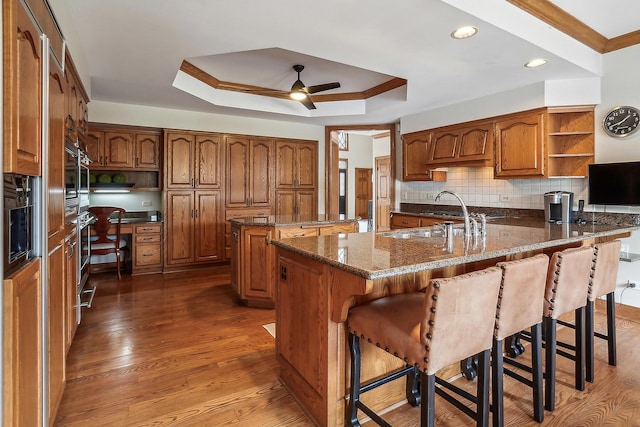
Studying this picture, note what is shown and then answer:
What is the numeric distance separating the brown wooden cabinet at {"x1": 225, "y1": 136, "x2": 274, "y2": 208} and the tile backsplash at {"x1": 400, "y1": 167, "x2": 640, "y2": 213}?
7.63 ft

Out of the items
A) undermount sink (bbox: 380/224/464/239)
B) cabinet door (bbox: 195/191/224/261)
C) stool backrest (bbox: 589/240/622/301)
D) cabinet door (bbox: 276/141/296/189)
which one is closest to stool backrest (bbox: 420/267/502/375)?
undermount sink (bbox: 380/224/464/239)

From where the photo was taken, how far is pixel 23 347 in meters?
1.23

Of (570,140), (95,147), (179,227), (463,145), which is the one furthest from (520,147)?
(95,147)

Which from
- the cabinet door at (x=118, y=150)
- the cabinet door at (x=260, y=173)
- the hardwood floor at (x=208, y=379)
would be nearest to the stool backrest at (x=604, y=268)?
the hardwood floor at (x=208, y=379)

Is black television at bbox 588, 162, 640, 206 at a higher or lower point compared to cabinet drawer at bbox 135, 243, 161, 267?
higher

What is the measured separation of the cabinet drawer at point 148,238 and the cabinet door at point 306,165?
7.82 ft

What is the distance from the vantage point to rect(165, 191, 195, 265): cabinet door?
5.05 meters

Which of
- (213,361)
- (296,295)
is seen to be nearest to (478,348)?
(296,295)

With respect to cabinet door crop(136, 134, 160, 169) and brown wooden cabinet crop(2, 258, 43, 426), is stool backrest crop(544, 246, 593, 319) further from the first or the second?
cabinet door crop(136, 134, 160, 169)

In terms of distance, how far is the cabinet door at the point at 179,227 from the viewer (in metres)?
5.05

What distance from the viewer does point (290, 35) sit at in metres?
2.65

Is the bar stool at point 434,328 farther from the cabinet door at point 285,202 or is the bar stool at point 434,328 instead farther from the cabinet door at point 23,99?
the cabinet door at point 285,202

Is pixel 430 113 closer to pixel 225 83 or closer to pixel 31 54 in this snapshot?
pixel 225 83

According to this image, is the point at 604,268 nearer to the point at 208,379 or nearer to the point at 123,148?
the point at 208,379
